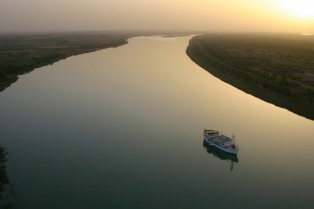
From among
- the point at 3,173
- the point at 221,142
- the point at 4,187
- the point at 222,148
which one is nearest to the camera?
the point at 4,187

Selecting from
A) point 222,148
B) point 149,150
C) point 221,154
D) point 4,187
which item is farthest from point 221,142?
point 4,187

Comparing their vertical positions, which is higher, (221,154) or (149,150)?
(149,150)

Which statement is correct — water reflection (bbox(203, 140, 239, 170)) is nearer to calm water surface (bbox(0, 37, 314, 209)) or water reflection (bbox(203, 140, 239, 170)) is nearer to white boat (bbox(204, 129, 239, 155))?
calm water surface (bbox(0, 37, 314, 209))

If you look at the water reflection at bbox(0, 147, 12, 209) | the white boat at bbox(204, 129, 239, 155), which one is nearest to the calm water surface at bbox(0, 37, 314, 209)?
the water reflection at bbox(0, 147, 12, 209)

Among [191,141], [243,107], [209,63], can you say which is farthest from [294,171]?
[209,63]

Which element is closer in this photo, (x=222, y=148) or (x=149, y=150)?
(x=149, y=150)

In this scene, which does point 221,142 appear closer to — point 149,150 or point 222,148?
point 222,148
